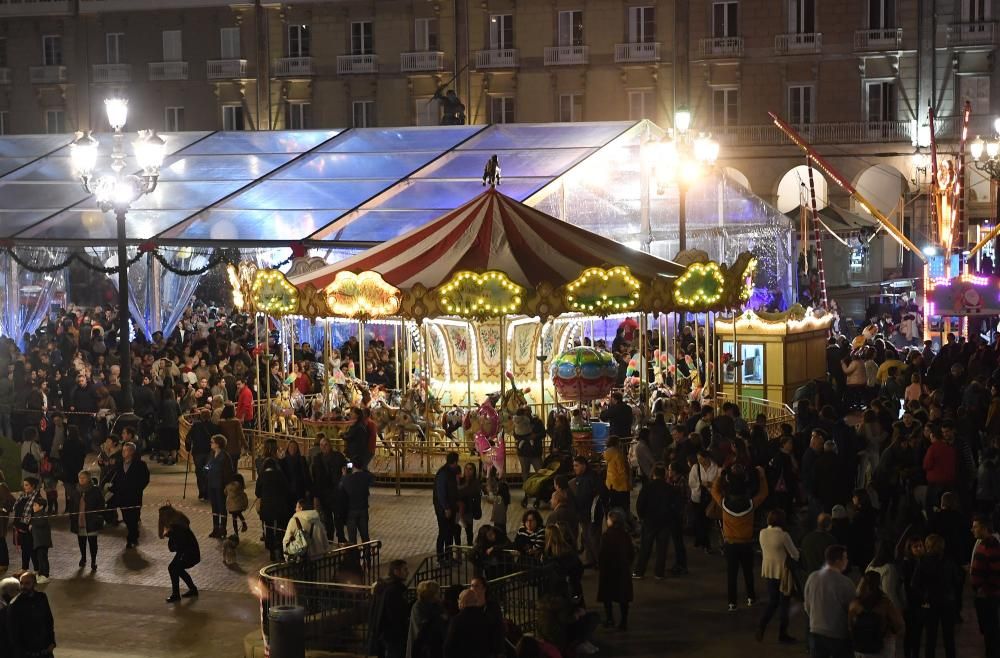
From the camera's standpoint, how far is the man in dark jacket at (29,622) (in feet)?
36.5

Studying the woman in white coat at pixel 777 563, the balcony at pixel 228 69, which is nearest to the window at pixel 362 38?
the balcony at pixel 228 69

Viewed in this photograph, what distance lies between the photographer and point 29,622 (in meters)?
11.1

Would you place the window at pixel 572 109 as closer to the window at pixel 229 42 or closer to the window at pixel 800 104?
the window at pixel 800 104

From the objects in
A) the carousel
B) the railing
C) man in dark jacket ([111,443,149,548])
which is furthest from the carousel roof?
the railing

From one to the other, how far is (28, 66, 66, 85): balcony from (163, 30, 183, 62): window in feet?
10.9

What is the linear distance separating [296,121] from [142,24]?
5.96 meters

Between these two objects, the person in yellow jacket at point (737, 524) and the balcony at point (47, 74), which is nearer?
the person in yellow jacket at point (737, 524)

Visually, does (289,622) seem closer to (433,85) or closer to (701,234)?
(701,234)

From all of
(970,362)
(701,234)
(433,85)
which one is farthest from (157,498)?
(433,85)

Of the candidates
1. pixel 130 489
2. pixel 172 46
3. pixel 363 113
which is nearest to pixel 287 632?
pixel 130 489

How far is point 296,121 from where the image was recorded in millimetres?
46344

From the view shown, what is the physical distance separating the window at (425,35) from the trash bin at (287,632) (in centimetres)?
3534

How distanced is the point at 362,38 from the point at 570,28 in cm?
647

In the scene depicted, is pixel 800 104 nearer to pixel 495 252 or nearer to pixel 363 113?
pixel 363 113
